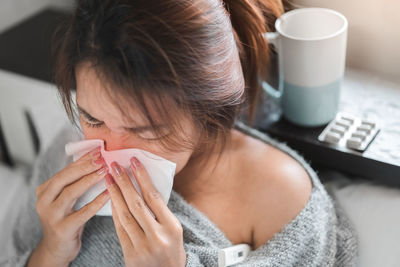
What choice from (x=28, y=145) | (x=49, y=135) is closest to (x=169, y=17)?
(x=49, y=135)

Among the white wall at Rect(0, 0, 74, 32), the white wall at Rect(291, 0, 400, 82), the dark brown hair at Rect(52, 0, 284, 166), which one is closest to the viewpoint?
the dark brown hair at Rect(52, 0, 284, 166)

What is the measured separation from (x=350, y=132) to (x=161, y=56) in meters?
0.46

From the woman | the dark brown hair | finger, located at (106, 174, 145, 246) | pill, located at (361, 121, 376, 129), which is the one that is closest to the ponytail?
the woman

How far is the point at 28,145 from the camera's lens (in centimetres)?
140

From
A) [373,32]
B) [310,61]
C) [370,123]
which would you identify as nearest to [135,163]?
[310,61]

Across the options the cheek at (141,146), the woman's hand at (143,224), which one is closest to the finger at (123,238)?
the woman's hand at (143,224)

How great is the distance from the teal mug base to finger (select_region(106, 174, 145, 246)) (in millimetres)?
386

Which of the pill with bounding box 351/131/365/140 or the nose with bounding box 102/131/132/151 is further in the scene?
the pill with bounding box 351/131/365/140

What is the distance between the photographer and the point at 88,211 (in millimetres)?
788

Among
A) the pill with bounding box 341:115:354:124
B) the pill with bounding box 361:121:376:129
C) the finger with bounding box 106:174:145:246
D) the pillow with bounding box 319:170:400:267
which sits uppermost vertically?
the finger with bounding box 106:174:145:246

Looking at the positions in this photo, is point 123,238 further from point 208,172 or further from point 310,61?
point 310,61

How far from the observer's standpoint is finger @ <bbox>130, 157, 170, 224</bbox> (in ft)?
2.39

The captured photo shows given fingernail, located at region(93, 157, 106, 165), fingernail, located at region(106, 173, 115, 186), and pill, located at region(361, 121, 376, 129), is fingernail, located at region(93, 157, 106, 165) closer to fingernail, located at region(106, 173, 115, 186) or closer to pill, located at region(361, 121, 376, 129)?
fingernail, located at region(106, 173, 115, 186)

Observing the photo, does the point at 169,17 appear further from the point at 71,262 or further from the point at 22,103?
the point at 22,103
